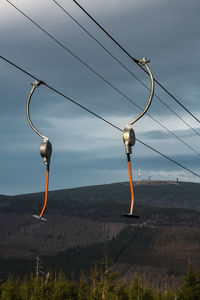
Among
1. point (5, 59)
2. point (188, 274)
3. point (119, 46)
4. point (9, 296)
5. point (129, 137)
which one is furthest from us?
point (9, 296)

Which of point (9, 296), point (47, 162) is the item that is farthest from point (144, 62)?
point (9, 296)

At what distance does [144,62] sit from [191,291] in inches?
4586

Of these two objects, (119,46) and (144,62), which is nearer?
(144,62)

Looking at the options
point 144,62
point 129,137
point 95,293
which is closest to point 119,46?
point 144,62

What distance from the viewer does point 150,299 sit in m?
162

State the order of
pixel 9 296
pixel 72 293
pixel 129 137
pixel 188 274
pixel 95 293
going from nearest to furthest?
pixel 129 137 < pixel 95 293 < pixel 188 274 < pixel 9 296 < pixel 72 293

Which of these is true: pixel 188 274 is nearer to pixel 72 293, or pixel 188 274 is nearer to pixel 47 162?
pixel 72 293

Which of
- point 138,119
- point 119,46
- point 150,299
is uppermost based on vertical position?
point 119,46

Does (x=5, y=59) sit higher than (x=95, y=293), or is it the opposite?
(x=5, y=59)

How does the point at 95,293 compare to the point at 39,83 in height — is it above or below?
below

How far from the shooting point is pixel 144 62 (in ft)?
66.6

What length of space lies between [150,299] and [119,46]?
150 metres

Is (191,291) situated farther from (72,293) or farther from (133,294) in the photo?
(72,293)

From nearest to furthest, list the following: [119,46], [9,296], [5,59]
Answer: [5,59] < [119,46] < [9,296]
